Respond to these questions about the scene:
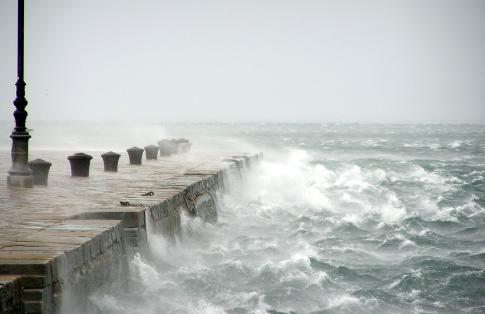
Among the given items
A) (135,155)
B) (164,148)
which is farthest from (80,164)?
(164,148)

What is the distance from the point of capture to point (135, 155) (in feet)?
48.3

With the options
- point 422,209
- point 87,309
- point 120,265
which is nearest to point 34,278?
point 87,309

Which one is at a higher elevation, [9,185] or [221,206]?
[9,185]

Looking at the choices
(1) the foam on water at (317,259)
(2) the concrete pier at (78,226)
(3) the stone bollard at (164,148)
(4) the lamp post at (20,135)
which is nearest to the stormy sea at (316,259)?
(1) the foam on water at (317,259)

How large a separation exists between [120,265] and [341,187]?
589 inches

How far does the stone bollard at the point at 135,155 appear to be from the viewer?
1462 cm

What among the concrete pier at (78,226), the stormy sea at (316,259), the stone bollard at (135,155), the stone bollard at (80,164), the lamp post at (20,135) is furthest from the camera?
the stone bollard at (135,155)

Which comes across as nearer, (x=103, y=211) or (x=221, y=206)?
(x=103, y=211)

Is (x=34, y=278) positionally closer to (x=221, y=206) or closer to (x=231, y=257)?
(x=231, y=257)

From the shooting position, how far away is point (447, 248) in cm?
1096

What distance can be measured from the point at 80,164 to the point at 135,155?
11.6 feet

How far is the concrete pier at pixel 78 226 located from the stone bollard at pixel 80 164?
236 millimetres

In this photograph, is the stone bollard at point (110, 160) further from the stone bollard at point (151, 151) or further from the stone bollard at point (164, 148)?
the stone bollard at point (164, 148)

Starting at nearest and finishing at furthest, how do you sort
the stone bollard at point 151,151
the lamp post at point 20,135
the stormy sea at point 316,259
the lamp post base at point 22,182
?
the stormy sea at point 316,259
the lamp post at point 20,135
the lamp post base at point 22,182
the stone bollard at point 151,151
